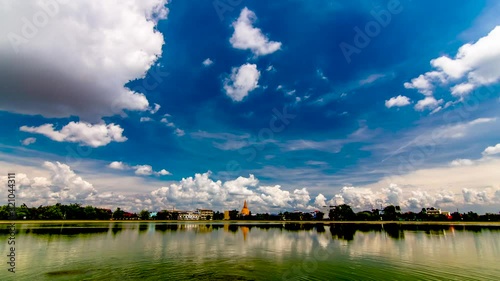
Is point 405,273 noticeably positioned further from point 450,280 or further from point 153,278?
point 153,278

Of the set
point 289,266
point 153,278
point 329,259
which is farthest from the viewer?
point 329,259

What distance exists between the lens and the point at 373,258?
4519cm

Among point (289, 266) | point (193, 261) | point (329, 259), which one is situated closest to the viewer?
point (289, 266)

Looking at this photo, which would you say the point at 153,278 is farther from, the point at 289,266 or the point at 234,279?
the point at 289,266

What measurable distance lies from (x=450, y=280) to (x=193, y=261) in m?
33.1

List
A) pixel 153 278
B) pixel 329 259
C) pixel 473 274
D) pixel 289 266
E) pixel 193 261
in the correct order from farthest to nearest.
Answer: pixel 329 259 < pixel 193 261 < pixel 289 266 < pixel 473 274 < pixel 153 278

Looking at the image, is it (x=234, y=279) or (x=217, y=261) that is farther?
(x=217, y=261)

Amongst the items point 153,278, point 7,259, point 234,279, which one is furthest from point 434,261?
point 7,259

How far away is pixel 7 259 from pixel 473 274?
209 feet

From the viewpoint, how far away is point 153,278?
97.5 feet

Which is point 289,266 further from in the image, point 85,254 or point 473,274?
point 85,254

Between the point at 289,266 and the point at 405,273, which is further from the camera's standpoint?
the point at 289,266

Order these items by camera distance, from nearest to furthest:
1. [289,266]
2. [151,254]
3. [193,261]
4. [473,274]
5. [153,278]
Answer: [153,278], [473,274], [289,266], [193,261], [151,254]

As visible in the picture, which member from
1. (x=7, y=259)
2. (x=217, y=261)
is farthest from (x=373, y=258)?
(x=7, y=259)
